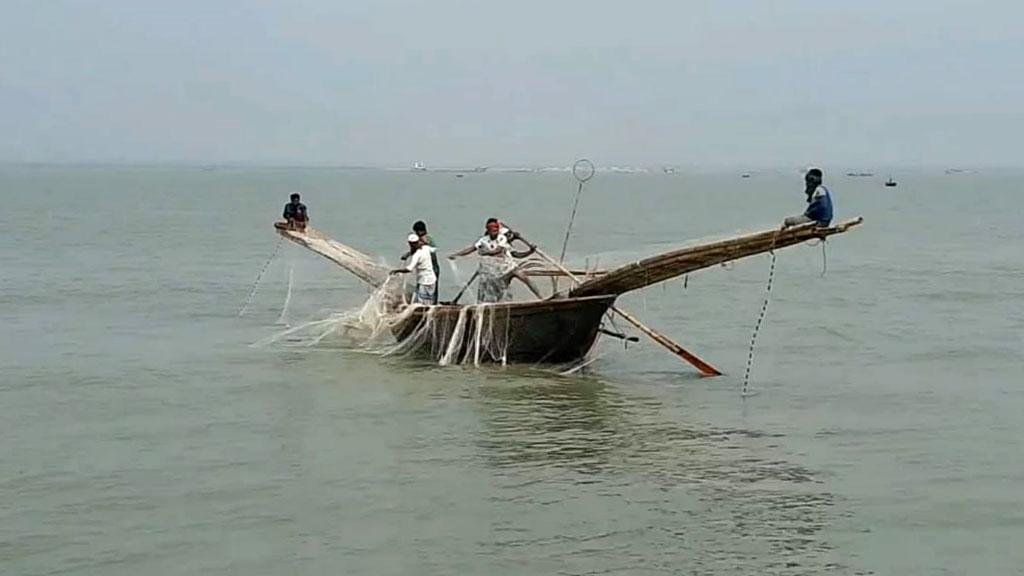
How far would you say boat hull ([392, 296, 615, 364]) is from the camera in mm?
15438

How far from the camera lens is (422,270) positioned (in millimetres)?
16797

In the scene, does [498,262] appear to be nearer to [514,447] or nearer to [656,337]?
[656,337]

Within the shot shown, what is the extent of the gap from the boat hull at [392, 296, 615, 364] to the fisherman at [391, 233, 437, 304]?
13.7 inches

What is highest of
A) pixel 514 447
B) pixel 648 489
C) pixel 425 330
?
pixel 425 330

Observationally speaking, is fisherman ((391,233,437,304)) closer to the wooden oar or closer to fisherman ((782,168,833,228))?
the wooden oar

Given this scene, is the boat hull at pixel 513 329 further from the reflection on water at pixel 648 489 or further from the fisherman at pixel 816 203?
the fisherman at pixel 816 203

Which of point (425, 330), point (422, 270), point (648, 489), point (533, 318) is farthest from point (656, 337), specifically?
point (648, 489)

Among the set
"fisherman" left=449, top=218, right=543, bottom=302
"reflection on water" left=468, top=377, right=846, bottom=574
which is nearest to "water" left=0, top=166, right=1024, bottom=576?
"reflection on water" left=468, top=377, right=846, bottom=574

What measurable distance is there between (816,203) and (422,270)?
5.72 metres

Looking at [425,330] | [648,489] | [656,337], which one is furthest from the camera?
[425,330]

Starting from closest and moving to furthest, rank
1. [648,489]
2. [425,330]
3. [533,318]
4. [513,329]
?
[648,489]
[533,318]
[513,329]
[425,330]

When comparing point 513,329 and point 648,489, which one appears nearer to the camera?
point 648,489

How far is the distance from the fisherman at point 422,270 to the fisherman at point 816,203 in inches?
210

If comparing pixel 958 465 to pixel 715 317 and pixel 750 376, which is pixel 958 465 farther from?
pixel 715 317
